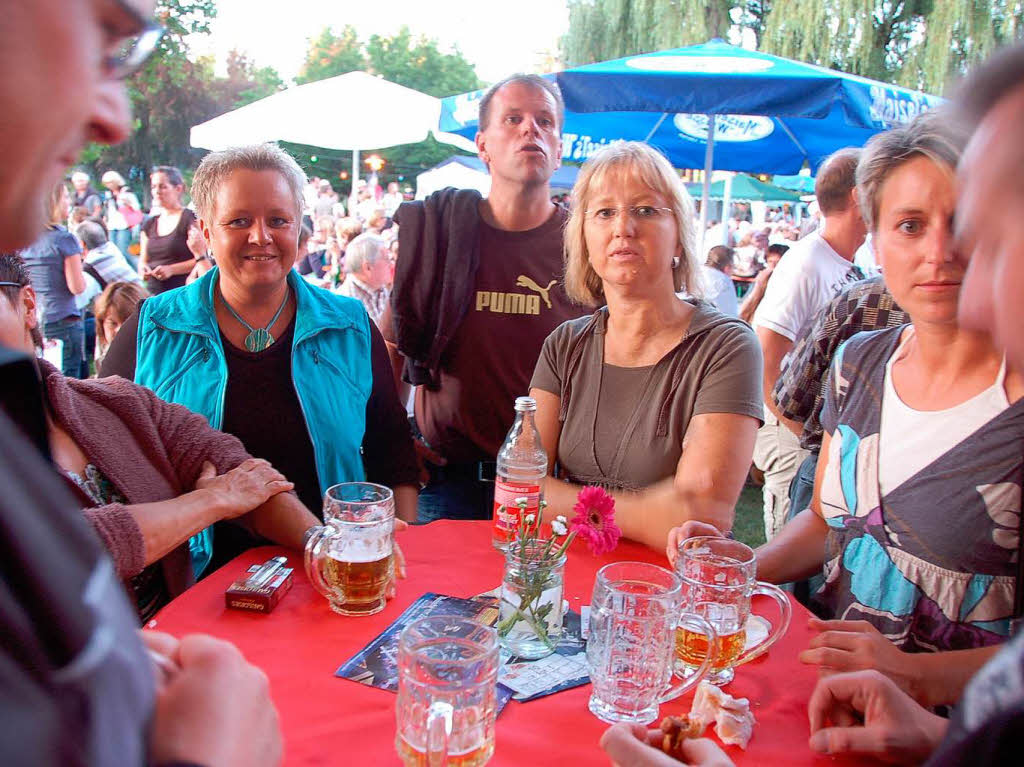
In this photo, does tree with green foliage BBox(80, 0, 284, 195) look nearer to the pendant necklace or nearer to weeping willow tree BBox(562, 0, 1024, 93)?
weeping willow tree BBox(562, 0, 1024, 93)

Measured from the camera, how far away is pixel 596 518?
1.74 meters

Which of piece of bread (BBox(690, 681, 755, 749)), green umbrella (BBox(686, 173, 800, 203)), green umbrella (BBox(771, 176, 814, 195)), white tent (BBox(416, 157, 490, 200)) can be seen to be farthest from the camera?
green umbrella (BBox(686, 173, 800, 203))

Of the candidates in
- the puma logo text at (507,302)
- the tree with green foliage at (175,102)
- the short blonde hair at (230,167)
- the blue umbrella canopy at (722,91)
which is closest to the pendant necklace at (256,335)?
the short blonde hair at (230,167)

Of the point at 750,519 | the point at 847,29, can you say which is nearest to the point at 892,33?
the point at 847,29

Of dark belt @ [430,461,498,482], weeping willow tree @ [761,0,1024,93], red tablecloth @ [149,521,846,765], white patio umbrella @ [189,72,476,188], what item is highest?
weeping willow tree @ [761,0,1024,93]

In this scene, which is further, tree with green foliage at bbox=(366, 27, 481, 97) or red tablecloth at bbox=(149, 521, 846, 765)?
tree with green foliage at bbox=(366, 27, 481, 97)

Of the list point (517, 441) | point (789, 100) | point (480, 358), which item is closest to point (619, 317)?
point (517, 441)

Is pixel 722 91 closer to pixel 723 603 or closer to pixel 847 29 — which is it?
pixel 723 603

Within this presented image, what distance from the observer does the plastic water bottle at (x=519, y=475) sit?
1.88 meters

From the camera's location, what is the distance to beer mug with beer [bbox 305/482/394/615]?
1.60m

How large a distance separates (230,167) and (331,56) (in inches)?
2024

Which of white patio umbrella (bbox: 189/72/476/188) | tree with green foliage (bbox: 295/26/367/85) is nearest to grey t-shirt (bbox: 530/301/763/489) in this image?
white patio umbrella (bbox: 189/72/476/188)

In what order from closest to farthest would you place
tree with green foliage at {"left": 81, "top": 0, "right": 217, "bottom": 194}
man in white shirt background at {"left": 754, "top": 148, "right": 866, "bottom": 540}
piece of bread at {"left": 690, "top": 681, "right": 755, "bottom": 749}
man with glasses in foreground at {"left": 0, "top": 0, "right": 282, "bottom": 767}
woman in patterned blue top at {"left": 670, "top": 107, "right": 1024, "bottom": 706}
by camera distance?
man with glasses in foreground at {"left": 0, "top": 0, "right": 282, "bottom": 767} → piece of bread at {"left": 690, "top": 681, "right": 755, "bottom": 749} → woman in patterned blue top at {"left": 670, "top": 107, "right": 1024, "bottom": 706} → man in white shirt background at {"left": 754, "top": 148, "right": 866, "bottom": 540} → tree with green foliage at {"left": 81, "top": 0, "right": 217, "bottom": 194}

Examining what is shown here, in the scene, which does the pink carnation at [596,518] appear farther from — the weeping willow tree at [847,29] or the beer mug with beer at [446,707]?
the weeping willow tree at [847,29]
